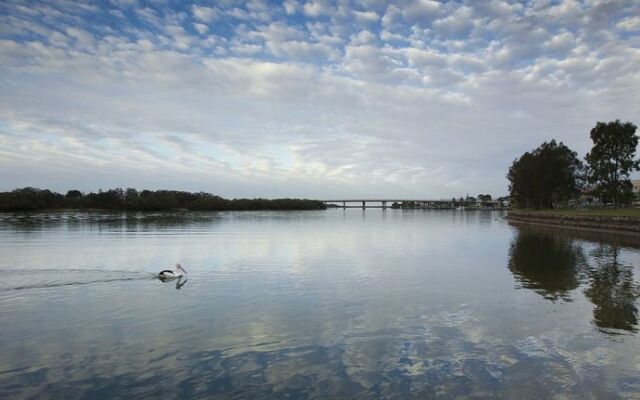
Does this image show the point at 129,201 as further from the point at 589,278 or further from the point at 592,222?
the point at 589,278

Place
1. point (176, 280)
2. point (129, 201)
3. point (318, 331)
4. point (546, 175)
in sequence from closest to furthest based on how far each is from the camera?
point (318, 331)
point (176, 280)
point (546, 175)
point (129, 201)

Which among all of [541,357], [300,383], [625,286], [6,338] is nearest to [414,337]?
[541,357]

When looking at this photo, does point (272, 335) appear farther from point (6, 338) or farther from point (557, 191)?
point (557, 191)

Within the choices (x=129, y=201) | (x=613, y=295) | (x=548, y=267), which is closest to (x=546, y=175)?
(x=548, y=267)

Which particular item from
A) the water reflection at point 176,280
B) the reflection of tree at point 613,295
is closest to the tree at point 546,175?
the reflection of tree at point 613,295

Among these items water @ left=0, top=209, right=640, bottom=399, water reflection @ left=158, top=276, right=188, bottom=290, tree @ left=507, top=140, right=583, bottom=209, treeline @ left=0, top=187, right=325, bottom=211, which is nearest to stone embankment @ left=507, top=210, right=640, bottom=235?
tree @ left=507, top=140, right=583, bottom=209

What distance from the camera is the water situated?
7875 mm

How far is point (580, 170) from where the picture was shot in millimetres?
110688

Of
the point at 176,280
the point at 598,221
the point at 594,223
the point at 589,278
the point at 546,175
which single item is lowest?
the point at 589,278

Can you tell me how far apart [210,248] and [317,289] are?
1610cm

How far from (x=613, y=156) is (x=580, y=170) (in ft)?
182

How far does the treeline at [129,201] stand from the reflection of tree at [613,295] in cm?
13587

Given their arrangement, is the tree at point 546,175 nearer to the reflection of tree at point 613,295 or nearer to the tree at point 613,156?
the tree at point 613,156

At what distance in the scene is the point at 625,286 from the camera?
56.2 ft
